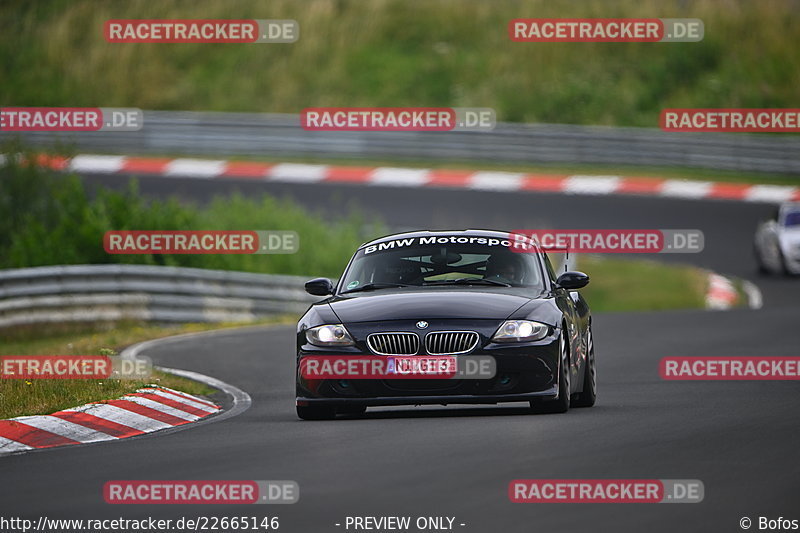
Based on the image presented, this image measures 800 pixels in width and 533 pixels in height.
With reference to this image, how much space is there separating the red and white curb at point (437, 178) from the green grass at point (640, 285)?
474 centimetres

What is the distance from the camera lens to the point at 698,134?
38.3 metres

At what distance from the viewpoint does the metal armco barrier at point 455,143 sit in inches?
1471

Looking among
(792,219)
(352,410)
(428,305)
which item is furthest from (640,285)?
(428,305)

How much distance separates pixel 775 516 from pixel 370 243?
6176 mm

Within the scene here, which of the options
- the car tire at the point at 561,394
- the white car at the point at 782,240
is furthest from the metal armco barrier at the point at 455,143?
the car tire at the point at 561,394

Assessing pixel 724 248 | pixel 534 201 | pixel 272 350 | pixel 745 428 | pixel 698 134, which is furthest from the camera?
pixel 698 134

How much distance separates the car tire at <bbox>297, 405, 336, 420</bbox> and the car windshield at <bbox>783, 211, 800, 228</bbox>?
17775 millimetres

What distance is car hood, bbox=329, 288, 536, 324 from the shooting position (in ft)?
37.6

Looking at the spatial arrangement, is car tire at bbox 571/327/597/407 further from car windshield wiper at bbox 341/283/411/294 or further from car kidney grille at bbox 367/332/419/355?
car kidney grille at bbox 367/332/419/355

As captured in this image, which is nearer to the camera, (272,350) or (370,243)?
(370,243)

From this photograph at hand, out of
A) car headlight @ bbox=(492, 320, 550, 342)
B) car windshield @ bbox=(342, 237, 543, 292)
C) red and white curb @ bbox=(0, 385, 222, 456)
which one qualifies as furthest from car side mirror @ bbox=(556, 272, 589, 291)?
red and white curb @ bbox=(0, 385, 222, 456)

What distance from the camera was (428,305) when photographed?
1156 centimetres

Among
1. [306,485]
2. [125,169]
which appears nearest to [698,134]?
[125,169]

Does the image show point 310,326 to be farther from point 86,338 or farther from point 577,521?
point 86,338
